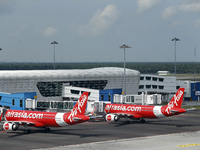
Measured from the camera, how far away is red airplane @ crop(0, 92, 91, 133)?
6725 centimetres

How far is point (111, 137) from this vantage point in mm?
66938

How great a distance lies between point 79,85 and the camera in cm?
13562

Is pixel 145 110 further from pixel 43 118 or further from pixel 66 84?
pixel 66 84

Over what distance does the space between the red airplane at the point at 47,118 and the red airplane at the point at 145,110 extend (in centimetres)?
1826

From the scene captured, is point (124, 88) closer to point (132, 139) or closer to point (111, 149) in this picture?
point (132, 139)

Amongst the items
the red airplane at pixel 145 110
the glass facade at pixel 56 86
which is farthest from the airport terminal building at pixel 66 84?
the red airplane at pixel 145 110

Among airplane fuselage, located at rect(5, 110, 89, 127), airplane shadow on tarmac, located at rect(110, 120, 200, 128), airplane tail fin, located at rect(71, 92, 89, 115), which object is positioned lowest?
airplane shadow on tarmac, located at rect(110, 120, 200, 128)

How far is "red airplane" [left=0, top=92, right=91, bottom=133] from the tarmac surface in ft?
5.52

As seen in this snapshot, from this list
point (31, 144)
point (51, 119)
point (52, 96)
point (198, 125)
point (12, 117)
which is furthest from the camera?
point (52, 96)

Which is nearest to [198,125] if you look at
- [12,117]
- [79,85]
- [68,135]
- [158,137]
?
[158,137]

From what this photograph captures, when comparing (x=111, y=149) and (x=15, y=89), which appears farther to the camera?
(x=15, y=89)

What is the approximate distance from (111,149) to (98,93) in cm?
6439

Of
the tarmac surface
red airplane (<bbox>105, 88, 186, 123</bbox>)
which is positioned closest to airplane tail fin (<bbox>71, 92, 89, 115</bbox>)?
the tarmac surface

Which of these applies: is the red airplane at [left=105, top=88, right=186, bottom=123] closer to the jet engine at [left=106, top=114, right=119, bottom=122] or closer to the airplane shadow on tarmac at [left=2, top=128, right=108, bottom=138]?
Result: the jet engine at [left=106, top=114, right=119, bottom=122]
